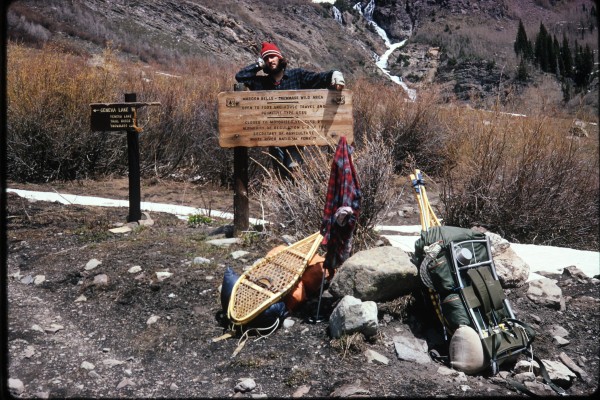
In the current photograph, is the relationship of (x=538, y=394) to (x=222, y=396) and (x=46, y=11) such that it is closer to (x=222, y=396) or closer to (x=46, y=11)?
(x=222, y=396)

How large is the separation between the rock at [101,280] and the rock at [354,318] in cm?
200

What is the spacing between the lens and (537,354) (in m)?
3.55

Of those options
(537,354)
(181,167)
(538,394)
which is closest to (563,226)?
(537,354)

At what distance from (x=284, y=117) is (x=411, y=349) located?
2683 millimetres

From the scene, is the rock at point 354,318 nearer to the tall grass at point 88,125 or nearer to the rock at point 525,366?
the rock at point 525,366

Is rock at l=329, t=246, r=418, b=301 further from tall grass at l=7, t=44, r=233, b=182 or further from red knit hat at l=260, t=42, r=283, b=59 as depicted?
tall grass at l=7, t=44, r=233, b=182

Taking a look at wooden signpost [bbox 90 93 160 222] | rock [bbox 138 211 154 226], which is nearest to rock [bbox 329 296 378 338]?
rock [bbox 138 211 154 226]

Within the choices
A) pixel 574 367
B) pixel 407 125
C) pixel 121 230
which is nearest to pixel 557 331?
pixel 574 367

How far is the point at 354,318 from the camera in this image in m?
3.36

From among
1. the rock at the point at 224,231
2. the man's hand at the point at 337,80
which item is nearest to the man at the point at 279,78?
the man's hand at the point at 337,80

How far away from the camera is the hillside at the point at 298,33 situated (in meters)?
13.4

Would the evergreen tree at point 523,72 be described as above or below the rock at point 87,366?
above

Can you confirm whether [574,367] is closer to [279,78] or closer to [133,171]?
[279,78]

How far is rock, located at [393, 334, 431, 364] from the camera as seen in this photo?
337 cm
